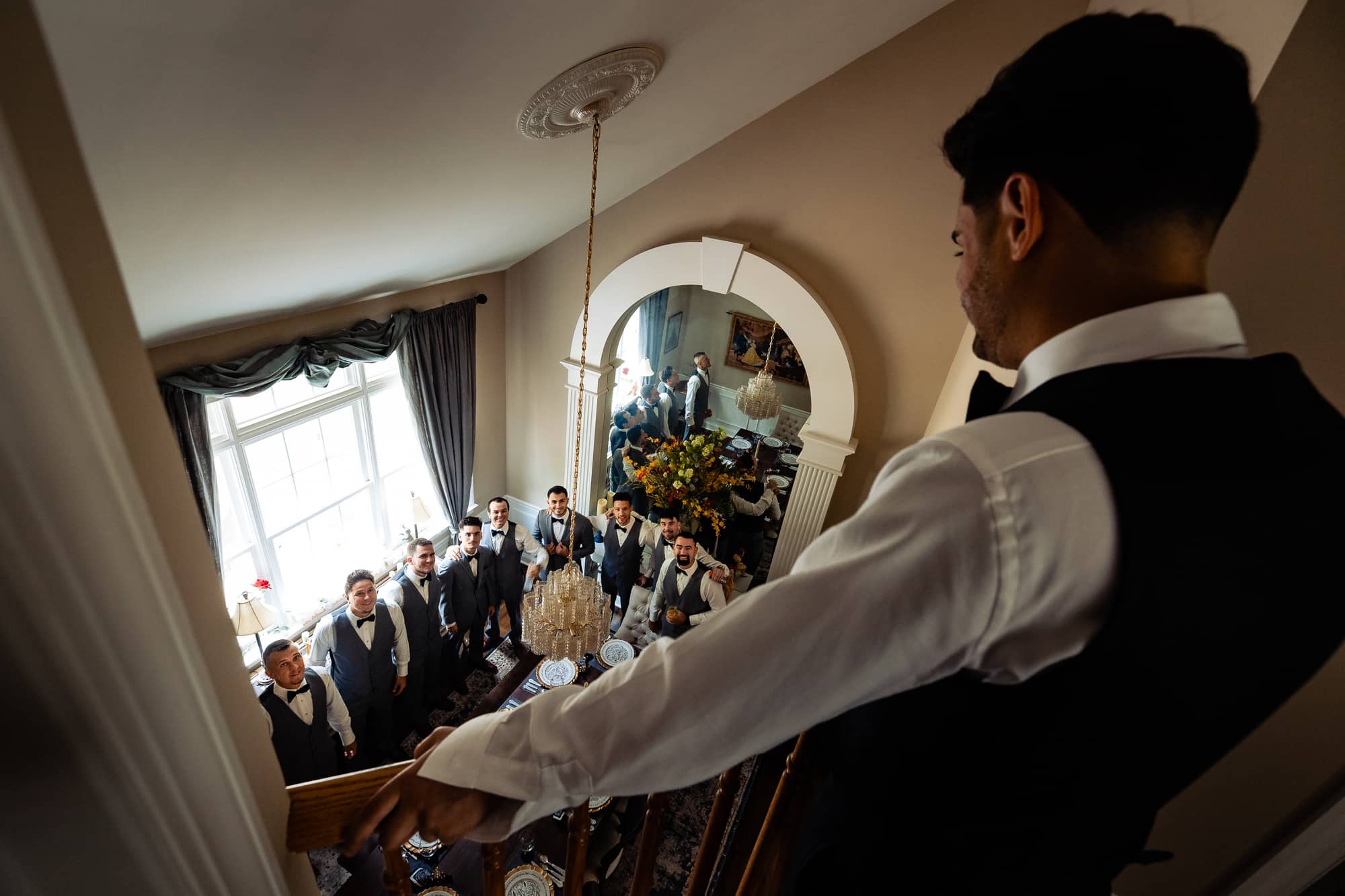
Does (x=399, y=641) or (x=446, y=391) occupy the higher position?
(x=446, y=391)

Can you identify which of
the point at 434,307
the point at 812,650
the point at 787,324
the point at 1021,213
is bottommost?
the point at 434,307

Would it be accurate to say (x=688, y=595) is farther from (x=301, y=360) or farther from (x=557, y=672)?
(x=301, y=360)

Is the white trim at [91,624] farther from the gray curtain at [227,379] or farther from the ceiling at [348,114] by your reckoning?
the gray curtain at [227,379]

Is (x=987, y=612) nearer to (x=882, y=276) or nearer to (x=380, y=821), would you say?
(x=380, y=821)

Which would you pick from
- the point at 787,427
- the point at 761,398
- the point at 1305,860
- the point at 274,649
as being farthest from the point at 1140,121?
the point at 787,427

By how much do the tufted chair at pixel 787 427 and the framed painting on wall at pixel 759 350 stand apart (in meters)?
0.69

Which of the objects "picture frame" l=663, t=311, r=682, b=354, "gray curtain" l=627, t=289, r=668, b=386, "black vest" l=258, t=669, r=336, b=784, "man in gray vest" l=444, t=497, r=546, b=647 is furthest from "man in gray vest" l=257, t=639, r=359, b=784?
"picture frame" l=663, t=311, r=682, b=354

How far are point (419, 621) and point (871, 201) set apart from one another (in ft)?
12.8

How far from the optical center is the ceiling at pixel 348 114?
4.39 feet

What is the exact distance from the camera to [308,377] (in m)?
3.82

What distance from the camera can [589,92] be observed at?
7.51 feet

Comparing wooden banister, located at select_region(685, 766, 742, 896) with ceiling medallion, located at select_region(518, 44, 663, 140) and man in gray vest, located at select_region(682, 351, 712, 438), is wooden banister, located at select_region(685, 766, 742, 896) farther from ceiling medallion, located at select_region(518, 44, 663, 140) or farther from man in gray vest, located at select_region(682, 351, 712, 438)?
man in gray vest, located at select_region(682, 351, 712, 438)

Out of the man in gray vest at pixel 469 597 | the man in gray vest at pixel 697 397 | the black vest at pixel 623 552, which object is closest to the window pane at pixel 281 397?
the man in gray vest at pixel 469 597

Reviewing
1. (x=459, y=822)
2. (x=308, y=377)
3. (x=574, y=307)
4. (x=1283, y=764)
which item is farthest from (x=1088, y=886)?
(x=574, y=307)
